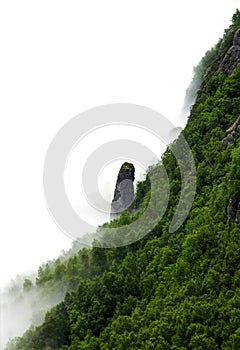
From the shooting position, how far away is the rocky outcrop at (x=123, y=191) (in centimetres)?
9919

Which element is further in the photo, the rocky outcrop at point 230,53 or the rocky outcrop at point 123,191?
the rocky outcrop at point 123,191

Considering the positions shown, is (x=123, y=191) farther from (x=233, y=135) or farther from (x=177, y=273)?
(x=177, y=273)

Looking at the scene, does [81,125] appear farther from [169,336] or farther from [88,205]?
[169,336]

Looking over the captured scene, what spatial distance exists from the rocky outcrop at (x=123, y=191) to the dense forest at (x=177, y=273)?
493 centimetres

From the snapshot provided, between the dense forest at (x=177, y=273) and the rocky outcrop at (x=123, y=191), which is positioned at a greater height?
the rocky outcrop at (x=123, y=191)

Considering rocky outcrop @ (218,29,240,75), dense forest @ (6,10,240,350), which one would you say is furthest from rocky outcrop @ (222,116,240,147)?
rocky outcrop @ (218,29,240,75)

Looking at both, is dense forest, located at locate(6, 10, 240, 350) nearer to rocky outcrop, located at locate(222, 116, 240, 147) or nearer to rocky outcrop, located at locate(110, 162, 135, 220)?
rocky outcrop, located at locate(222, 116, 240, 147)

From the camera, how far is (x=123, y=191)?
3962 inches

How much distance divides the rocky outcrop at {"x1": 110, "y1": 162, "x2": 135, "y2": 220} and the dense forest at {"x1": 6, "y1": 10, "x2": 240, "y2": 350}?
493cm

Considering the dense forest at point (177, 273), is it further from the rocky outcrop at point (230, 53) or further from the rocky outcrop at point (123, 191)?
the rocky outcrop at point (123, 191)

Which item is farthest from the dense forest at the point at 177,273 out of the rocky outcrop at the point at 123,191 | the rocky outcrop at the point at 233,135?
the rocky outcrop at the point at 123,191

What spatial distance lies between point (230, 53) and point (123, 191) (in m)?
21.7

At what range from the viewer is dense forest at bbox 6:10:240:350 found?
198 ft

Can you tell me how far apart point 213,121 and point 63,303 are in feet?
84.4
